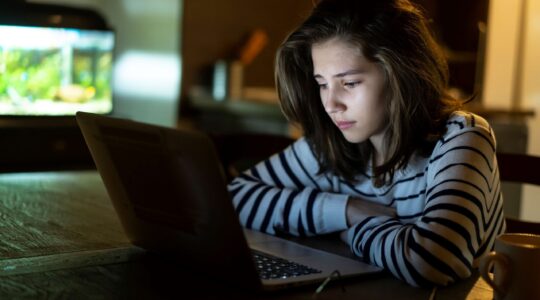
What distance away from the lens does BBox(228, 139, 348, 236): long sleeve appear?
1.19m

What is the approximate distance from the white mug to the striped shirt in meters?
0.11

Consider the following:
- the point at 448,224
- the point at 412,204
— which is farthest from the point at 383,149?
the point at 448,224

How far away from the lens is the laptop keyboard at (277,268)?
910 millimetres

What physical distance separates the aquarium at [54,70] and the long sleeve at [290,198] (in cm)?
190

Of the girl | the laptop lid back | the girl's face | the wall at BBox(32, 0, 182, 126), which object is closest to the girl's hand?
the girl

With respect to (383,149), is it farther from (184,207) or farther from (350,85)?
(184,207)

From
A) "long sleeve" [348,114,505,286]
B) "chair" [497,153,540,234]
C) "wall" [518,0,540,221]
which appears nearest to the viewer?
"long sleeve" [348,114,505,286]

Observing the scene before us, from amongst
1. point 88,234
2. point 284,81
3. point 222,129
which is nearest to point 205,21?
point 222,129

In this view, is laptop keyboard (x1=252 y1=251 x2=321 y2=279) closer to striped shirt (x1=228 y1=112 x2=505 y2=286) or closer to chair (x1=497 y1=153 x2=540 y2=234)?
striped shirt (x1=228 y1=112 x2=505 y2=286)

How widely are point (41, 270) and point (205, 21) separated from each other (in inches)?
105

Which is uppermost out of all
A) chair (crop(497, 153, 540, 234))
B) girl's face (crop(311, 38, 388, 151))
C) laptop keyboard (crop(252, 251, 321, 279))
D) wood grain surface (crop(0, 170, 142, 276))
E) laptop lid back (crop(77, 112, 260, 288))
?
girl's face (crop(311, 38, 388, 151))

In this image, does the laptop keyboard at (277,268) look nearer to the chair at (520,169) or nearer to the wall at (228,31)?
the chair at (520,169)

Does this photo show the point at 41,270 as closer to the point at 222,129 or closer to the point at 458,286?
the point at 458,286

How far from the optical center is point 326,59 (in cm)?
116
